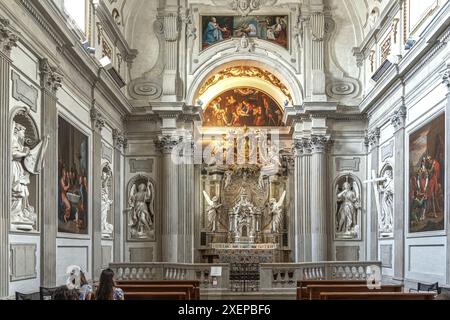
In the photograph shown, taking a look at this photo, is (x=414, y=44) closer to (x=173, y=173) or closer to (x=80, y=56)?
(x=80, y=56)

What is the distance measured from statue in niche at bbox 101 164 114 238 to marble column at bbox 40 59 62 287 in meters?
6.21

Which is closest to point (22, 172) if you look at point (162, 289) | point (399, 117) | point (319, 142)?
point (162, 289)

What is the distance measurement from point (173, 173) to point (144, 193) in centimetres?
138

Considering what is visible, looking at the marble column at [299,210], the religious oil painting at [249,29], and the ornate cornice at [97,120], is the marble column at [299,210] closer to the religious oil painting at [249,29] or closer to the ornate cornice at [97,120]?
the religious oil painting at [249,29]

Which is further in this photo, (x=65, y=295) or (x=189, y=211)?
(x=189, y=211)

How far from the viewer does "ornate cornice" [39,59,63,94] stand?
1526 centimetres

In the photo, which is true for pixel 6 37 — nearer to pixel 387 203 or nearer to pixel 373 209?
pixel 387 203

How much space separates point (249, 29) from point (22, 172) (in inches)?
597

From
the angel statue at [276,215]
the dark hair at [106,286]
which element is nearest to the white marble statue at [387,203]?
the angel statue at [276,215]

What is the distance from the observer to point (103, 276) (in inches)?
321

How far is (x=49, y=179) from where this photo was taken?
1560 centimetres

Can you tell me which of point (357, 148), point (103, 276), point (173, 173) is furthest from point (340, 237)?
point (103, 276)

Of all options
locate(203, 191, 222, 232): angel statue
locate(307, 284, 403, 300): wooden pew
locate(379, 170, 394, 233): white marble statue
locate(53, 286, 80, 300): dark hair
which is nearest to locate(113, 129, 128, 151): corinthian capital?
locate(203, 191, 222, 232): angel statue

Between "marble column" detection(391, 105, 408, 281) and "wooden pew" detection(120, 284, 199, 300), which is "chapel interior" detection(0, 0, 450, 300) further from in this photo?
"wooden pew" detection(120, 284, 199, 300)
